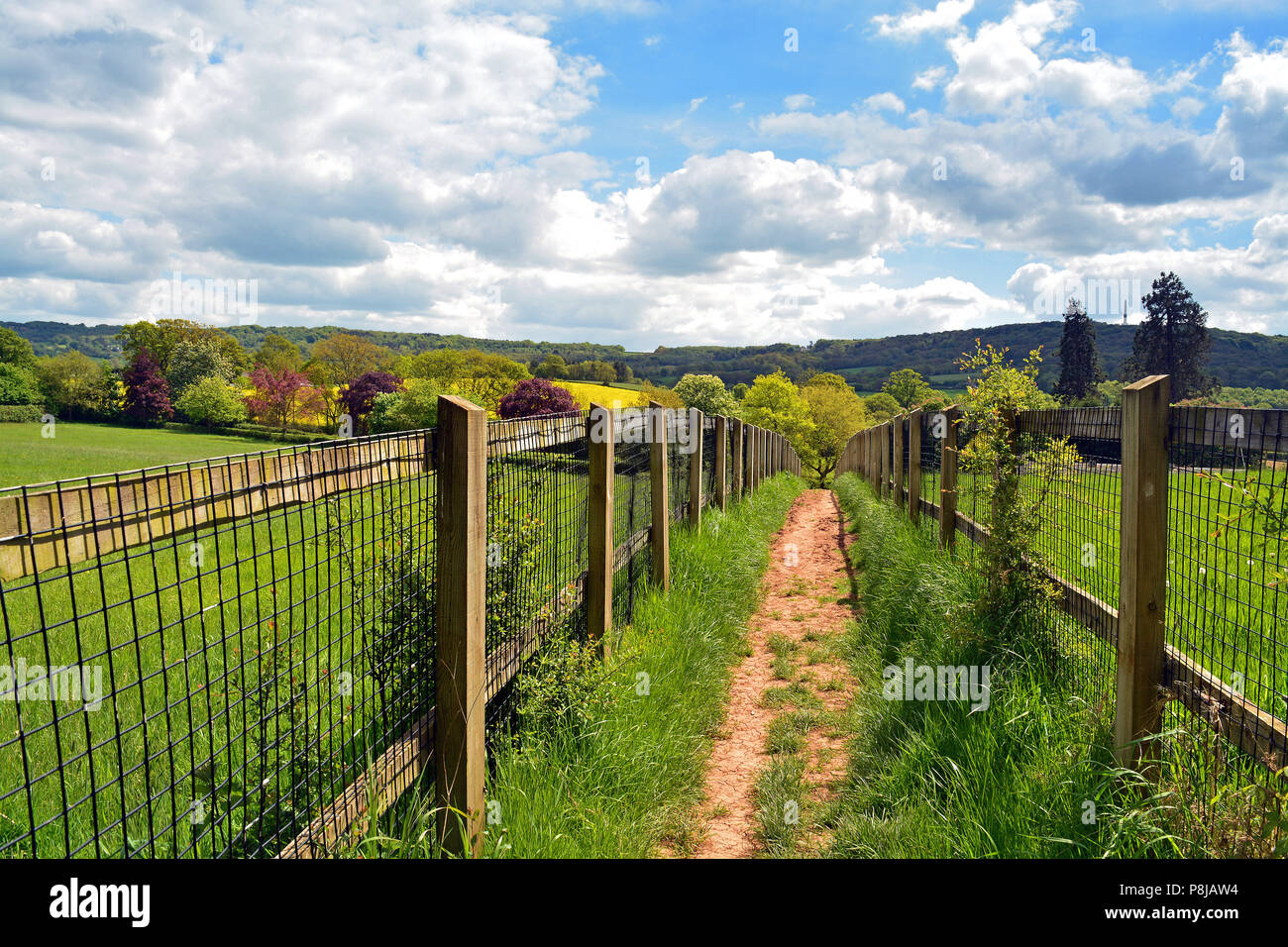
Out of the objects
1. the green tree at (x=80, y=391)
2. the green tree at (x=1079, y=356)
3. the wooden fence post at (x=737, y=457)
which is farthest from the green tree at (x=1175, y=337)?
the green tree at (x=80, y=391)

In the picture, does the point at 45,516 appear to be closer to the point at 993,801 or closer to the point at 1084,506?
the point at 993,801

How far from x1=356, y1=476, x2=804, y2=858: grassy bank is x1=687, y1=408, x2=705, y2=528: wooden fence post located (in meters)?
2.85

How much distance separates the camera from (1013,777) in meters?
3.42

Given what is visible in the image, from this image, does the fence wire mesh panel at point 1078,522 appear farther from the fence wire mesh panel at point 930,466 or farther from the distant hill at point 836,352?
the distant hill at point 836,352

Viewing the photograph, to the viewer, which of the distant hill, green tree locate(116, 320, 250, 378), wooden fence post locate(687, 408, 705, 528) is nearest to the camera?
wooden fence post locate(687, 408, 705, 528)

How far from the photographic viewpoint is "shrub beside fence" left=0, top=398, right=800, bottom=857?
1.83 metres

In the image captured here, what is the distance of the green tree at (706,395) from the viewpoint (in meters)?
64.2

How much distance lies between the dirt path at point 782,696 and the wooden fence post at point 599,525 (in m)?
1.09

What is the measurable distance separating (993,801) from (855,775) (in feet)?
3.05

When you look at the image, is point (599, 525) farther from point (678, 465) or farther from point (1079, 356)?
point (1079, 356)

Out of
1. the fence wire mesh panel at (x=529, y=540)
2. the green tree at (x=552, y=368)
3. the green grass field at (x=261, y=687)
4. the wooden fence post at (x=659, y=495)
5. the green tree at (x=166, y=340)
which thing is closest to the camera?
the green grass field at (x=261, y=687)

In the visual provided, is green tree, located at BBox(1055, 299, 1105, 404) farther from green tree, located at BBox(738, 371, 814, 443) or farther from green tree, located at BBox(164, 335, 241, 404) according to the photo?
green tree, located at BBox(164, 335, 241, 404)

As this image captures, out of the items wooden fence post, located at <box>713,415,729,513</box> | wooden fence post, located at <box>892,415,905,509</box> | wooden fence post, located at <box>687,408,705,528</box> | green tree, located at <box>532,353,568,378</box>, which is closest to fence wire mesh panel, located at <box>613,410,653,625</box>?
wooden fence post, located at <box>687,408,705,528</box>
